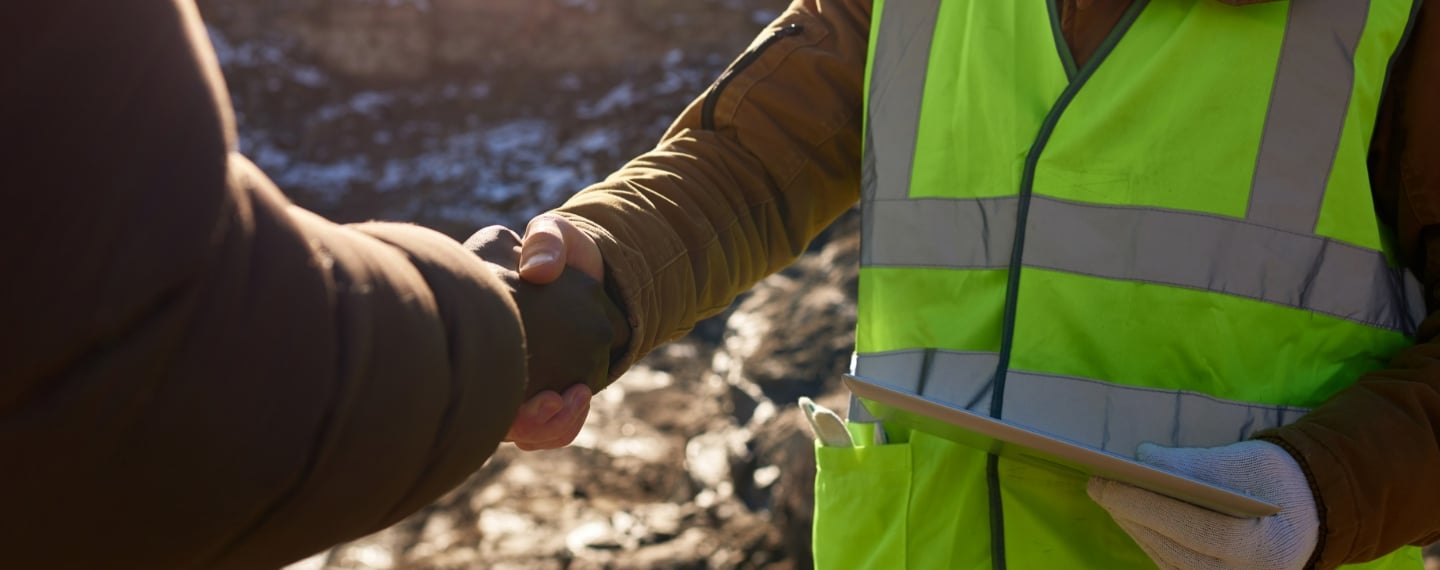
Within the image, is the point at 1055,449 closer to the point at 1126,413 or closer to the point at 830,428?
the point at 1126,413

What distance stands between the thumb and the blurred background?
562mm

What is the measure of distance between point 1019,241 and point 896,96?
30cm

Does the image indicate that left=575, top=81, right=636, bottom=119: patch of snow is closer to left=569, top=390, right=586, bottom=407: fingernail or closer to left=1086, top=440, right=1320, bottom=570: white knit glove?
left=569, top=390, right=586, bottom=407: fingernail

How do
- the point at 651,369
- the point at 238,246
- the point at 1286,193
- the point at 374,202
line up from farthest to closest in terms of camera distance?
the point at 374,202
the point at 651,369
the point at 1286,193
the point at 238,246

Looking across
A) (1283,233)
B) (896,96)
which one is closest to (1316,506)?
(1283,233)

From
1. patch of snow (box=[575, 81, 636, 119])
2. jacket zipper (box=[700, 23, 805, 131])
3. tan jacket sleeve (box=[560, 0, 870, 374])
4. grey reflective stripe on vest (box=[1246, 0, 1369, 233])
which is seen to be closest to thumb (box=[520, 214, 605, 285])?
tan jacket sleeve (box=[560, 0, 870, 374])

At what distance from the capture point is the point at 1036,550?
1582mm

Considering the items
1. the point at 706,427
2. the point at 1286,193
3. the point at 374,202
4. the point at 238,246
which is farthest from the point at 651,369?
the point at 238,246

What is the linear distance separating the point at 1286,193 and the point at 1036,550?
0.56m

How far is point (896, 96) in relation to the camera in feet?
5.75

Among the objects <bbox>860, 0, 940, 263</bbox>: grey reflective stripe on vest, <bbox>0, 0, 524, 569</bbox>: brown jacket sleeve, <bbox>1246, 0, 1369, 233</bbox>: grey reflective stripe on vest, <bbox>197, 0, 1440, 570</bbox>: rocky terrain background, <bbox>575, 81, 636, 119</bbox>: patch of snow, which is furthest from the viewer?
<bbox>575, 81, 636, 119</bbox>: patch of snow

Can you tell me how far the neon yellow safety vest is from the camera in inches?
60.7

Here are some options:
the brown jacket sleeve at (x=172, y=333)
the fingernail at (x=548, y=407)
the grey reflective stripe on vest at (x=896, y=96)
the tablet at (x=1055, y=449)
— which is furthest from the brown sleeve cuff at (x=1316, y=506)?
the brown jacket sleeve at (x=172, y=333)

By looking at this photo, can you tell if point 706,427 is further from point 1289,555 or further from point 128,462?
point 128,462
